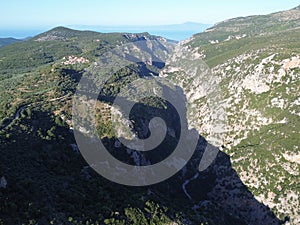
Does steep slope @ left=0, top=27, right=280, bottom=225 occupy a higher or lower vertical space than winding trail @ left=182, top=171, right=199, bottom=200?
higher

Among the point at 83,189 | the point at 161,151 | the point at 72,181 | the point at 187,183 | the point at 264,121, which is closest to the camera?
the point at 83,189

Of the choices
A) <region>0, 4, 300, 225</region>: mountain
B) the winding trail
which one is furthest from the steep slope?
<region>0, 4, 300, 225</region>: mountain

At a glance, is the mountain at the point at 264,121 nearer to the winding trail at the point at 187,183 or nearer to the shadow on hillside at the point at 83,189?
the shadow on hillside at the point at 83,189

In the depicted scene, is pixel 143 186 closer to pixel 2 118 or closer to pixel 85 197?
pixel 85 197

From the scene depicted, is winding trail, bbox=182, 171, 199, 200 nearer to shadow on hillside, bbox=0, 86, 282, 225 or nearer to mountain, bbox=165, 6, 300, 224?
shadow on hillside, bbox=0, 86, 282, 225

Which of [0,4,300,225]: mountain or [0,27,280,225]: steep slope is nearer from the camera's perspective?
[0,27,280,225]: steep slope

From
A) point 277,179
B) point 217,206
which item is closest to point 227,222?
point 217,206

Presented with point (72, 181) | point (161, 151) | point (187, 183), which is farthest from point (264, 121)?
point (72, 181)

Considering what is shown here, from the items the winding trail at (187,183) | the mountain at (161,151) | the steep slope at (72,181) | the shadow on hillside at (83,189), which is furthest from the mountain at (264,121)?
the winding trail at (187,183)

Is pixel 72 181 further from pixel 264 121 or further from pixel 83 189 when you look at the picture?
pixel 264 121
